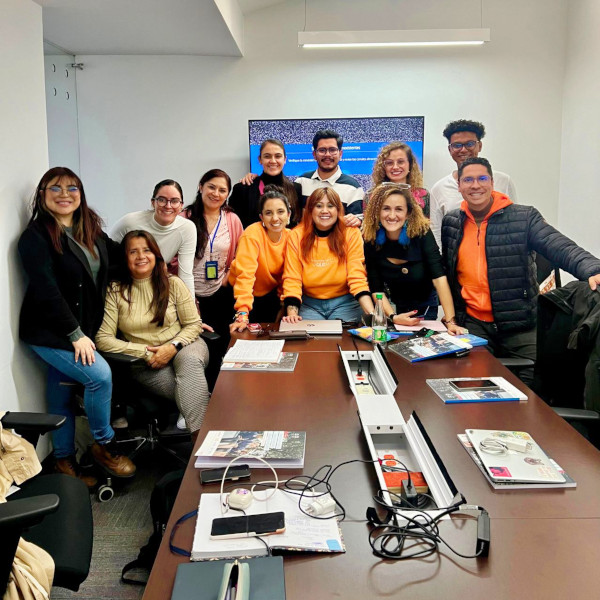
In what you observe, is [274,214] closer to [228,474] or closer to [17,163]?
[17,163]

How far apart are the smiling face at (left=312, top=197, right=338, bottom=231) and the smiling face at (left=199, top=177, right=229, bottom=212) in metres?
0.73

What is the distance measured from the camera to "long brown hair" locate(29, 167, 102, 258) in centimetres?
273

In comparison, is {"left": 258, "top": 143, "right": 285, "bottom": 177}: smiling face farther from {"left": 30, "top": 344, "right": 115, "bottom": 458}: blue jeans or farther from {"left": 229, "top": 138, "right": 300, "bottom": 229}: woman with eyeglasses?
{"left": 30, "top": 344, "right": 115, "bottom": 458}: blue jeans

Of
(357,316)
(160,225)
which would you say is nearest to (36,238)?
(160,225)

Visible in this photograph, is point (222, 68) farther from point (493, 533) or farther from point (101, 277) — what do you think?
point (493, 533)

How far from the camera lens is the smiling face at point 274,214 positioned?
328 cm

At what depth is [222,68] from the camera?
5.55 m

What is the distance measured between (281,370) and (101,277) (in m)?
1.24

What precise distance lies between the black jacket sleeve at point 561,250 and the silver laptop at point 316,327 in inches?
44.3

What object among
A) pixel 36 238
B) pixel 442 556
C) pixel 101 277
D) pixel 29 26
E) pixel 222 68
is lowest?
pixel 442 556

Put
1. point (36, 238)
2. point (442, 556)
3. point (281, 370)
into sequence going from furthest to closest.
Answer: point (36, 238), point (281, 370), point (442, 556)

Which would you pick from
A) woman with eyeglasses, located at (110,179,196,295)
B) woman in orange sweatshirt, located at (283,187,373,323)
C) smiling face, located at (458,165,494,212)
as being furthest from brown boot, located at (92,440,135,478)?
smiling face, located at (458,165,494,212)

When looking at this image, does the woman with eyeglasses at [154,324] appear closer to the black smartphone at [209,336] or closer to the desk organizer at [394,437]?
the black smartphone at [209,336]

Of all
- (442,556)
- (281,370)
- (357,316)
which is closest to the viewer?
(442,556)
